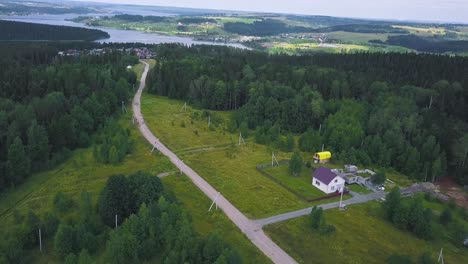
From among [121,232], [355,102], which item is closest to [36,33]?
[355,102]

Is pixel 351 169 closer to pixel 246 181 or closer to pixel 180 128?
pixel 246 181

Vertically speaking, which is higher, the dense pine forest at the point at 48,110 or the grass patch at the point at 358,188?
the dense pine forest at the point at 48,110

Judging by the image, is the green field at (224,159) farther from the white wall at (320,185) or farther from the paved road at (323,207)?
the white wall at (320,185)

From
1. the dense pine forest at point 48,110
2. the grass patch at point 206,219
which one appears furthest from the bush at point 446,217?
the dense pine forest at point 48,110

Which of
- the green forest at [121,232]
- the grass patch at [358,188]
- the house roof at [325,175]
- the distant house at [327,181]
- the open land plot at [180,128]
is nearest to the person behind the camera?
the green forest at [121,232]

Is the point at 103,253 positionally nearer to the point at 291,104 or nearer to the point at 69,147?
the point at 69,147
